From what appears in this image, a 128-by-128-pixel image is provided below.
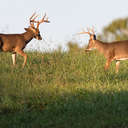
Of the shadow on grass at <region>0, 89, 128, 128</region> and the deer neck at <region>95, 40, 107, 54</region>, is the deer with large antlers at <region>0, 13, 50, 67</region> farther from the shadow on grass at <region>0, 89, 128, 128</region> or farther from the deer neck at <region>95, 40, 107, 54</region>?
the shadow on grass at <region>0, 89, 128, 128</region>

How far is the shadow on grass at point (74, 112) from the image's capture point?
5926 millimetres

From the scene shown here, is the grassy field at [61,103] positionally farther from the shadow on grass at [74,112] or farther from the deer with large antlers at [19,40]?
the deer with large antlers at [19,40]

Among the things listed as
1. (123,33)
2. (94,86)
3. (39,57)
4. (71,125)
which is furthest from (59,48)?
(123,33)

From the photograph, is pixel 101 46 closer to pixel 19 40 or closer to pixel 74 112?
pixel 19 40

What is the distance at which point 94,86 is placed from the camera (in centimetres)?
845

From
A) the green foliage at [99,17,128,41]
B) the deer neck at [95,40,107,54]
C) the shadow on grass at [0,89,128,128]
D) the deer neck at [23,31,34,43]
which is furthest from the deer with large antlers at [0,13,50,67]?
the green foliage at [99,17,128,41]

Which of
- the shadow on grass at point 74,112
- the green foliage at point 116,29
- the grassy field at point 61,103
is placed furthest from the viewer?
the green foliage at point 116,29

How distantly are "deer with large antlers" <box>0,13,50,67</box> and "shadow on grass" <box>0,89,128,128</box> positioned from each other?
15.4 feet

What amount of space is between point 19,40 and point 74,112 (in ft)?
21.5

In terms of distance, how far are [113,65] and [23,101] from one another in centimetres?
702

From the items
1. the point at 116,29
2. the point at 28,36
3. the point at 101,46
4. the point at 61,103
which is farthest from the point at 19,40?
the point at 116,29

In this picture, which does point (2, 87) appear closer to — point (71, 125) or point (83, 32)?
point (71, 125)

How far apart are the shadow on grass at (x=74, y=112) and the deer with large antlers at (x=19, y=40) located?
4.70m

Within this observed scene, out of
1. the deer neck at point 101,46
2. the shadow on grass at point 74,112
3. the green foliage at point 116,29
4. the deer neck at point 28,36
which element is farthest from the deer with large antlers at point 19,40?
the green foliage at point 116,29
